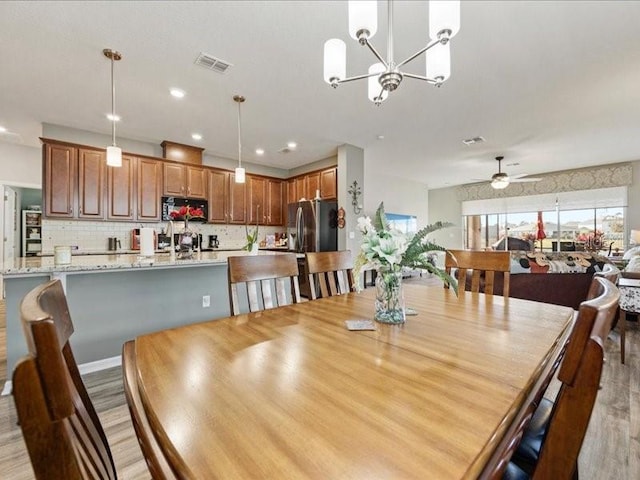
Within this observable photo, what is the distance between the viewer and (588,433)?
184 centimetres

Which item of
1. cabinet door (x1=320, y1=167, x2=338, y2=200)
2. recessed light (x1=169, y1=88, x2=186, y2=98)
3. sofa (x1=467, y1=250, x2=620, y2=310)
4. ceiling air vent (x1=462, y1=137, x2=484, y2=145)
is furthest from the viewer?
cabinet door (x1=320, y1=167, x2=338, y2=200)

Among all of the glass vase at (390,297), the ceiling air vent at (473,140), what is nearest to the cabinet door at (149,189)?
the glass vase at (390,297)

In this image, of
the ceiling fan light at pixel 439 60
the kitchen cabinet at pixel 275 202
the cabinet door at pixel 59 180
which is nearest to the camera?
the ceiling fan light at pixel 439 60

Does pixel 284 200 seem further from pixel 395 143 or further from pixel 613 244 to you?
pixel 613 244

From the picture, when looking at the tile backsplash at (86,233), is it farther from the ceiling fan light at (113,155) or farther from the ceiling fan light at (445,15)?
the ceiling fan light at (445,15)

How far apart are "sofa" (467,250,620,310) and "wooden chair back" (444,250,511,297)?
1746 millimetres

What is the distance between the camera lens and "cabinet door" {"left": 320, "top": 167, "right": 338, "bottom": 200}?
520 cm

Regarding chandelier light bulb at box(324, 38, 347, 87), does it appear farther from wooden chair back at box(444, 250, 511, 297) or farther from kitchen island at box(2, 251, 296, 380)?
kitchen island at box(2, 251, 296, 380)

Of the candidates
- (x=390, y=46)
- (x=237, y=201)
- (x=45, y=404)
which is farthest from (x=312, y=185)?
(x=45, y=404)

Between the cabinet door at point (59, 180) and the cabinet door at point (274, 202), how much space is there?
10.2ft

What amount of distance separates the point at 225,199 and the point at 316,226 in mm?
1818

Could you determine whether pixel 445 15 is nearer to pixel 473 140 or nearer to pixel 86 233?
pixel 473 140

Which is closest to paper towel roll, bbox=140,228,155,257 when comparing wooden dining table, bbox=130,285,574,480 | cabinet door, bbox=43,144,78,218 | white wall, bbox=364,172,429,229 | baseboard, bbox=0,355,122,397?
baseboard, bbox=0,355,122,397

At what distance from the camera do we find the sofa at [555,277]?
346cm
